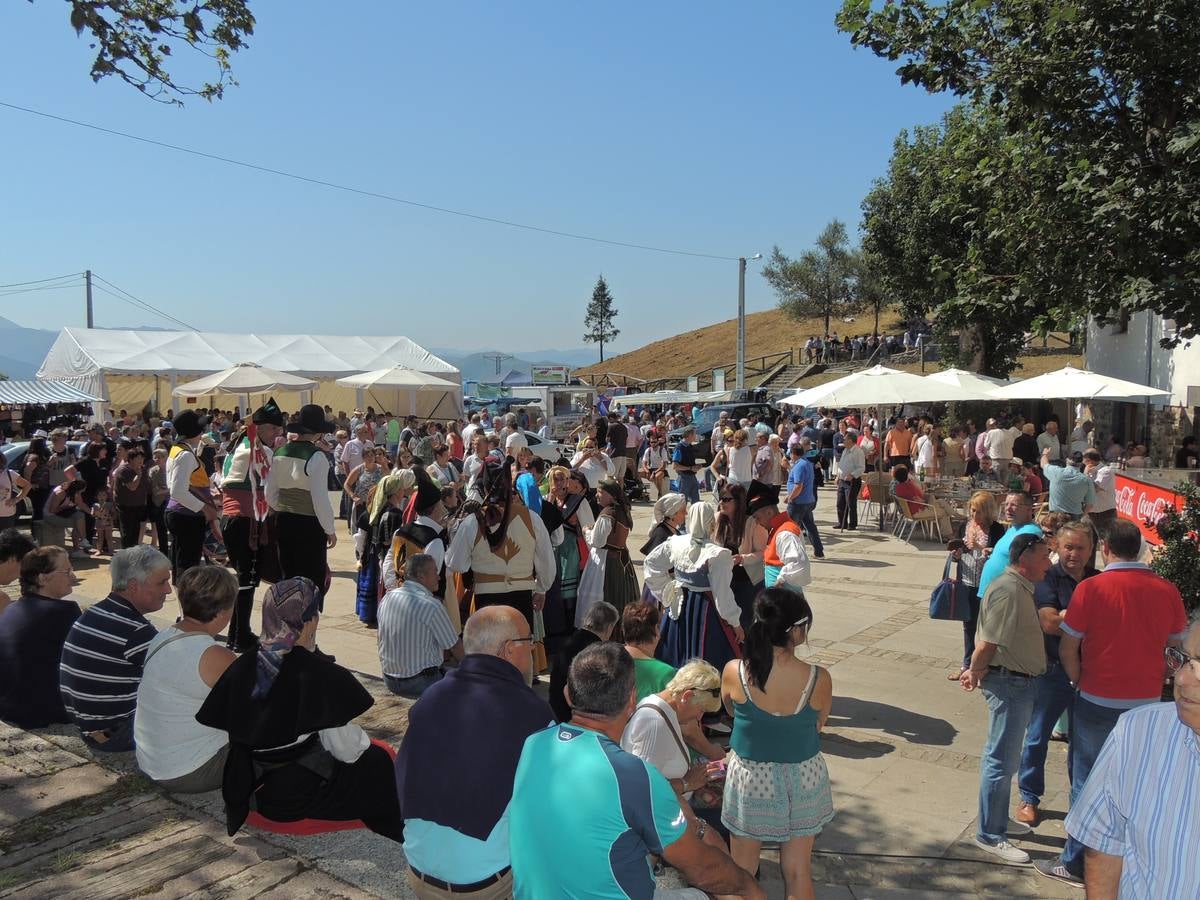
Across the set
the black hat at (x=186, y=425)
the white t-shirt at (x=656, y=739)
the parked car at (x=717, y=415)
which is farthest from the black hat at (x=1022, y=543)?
the parked car at (x=717, y=415)

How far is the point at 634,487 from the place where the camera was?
1809 centimetres

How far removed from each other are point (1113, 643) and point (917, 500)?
9658 millimetres

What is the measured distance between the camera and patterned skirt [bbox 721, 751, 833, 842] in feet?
12.0

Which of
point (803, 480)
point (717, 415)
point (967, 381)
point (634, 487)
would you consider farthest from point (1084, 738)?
point (717, 415)

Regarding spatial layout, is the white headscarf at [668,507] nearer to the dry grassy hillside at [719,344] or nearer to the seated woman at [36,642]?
the seated woman at [36,642]

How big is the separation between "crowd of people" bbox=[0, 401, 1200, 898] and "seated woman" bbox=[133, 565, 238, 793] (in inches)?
0.5

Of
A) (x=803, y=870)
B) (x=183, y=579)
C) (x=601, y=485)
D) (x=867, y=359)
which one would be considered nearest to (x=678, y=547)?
(x=601, y=485)

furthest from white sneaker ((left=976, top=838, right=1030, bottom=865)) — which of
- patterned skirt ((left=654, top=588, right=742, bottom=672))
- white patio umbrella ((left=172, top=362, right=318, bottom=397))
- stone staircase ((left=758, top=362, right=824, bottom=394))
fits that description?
stone staircase ((left=758, top=362, right=824, bottom=394))

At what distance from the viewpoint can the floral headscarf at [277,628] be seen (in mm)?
3555

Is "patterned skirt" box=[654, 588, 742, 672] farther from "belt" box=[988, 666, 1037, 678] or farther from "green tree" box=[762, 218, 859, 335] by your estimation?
"green tree" box=[762, 218, 859, 335]

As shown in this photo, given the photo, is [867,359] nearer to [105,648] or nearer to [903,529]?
[903,529]

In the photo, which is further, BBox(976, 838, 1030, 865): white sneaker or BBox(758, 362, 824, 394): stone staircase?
BBox(758, 362, 824, 394): stone staircase

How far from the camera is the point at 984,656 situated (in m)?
4.54

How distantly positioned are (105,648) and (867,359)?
51318 mm
